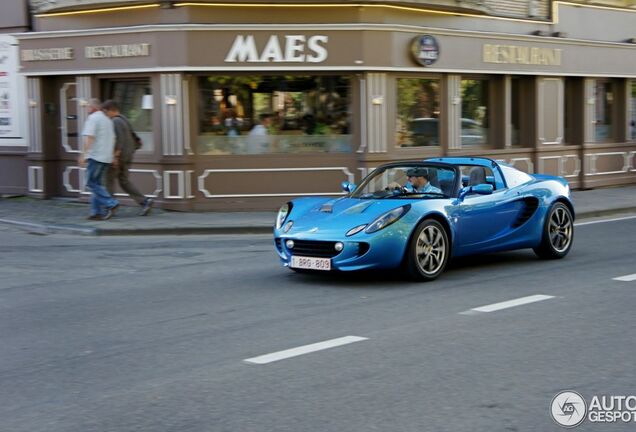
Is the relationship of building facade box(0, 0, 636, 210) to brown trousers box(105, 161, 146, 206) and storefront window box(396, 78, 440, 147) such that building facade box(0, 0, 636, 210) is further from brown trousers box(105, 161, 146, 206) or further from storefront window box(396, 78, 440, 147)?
brown trousers box(105, 161, 146, 206)

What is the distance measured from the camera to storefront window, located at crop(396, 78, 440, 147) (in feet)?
56.6

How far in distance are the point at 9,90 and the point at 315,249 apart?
11.7 m

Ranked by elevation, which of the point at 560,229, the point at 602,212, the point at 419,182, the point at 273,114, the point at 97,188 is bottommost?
the point at 602,212

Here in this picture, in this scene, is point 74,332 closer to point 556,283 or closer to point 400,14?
point 556,283

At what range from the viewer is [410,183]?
32.7ft

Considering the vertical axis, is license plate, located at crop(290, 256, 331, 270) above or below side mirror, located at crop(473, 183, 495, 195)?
below

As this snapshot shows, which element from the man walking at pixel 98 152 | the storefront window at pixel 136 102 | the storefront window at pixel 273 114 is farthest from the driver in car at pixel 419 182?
the storefront window at pixel 136 102

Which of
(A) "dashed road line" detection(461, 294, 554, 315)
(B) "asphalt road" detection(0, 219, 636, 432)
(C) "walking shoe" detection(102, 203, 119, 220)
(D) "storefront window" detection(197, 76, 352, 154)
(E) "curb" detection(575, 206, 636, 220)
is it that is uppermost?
(D) "storefront window" detection(197, 76, 352, 154)

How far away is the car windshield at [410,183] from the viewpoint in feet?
31.9

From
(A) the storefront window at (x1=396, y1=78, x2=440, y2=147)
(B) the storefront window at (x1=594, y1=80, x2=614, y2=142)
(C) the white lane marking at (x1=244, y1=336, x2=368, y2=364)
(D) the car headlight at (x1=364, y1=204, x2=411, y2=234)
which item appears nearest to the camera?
(C) the white lane marking at (x1=244, y1=336, x2=368, y2=364)

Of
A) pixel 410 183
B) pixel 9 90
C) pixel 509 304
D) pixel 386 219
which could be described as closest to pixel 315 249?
pixel 386 219

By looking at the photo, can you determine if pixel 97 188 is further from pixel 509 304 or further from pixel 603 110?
pixel 603 110

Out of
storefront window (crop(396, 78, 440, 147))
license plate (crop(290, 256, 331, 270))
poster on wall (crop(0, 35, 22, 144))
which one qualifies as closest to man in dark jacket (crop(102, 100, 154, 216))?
poster on wall (crop(0, 35, 22, 144))

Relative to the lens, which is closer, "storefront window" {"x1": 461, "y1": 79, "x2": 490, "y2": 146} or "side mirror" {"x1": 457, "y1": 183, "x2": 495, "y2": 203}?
"side mirror" {"x1": 457, "y1": 183, "x2": 495, "y2": 203}
